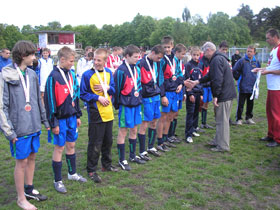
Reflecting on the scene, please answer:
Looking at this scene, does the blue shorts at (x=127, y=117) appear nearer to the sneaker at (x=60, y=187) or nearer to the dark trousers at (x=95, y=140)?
the dark trousers at (x=95, y=140)

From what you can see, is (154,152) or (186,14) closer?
(154,152)

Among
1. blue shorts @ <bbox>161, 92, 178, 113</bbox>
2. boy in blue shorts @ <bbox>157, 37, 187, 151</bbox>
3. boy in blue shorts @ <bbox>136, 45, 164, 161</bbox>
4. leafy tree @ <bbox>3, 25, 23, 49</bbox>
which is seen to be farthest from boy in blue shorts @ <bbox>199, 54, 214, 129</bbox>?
leafy tree @ <bbox>3, 25, 23, 49</bbox>

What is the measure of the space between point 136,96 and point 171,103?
4.90 ft

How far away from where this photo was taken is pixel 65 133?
14.2ft

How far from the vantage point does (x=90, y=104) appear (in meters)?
4.69

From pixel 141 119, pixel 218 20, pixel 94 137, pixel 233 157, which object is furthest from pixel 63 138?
pixel 218 20

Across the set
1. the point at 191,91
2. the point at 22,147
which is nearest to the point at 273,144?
the point at 191,91

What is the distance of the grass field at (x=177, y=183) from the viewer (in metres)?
4.04

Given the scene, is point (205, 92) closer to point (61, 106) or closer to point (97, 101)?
point (97, 101)

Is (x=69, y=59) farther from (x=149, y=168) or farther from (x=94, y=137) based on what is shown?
(x=149, y=168)

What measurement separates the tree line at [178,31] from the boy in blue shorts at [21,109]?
4891 cm

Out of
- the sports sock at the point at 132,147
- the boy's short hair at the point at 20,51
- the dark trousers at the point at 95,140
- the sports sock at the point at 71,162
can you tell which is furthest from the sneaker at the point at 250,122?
the boy's short hair at the point at 20,51

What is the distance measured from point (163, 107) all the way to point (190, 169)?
65.0 inches

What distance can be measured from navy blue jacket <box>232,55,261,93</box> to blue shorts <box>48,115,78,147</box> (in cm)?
611
